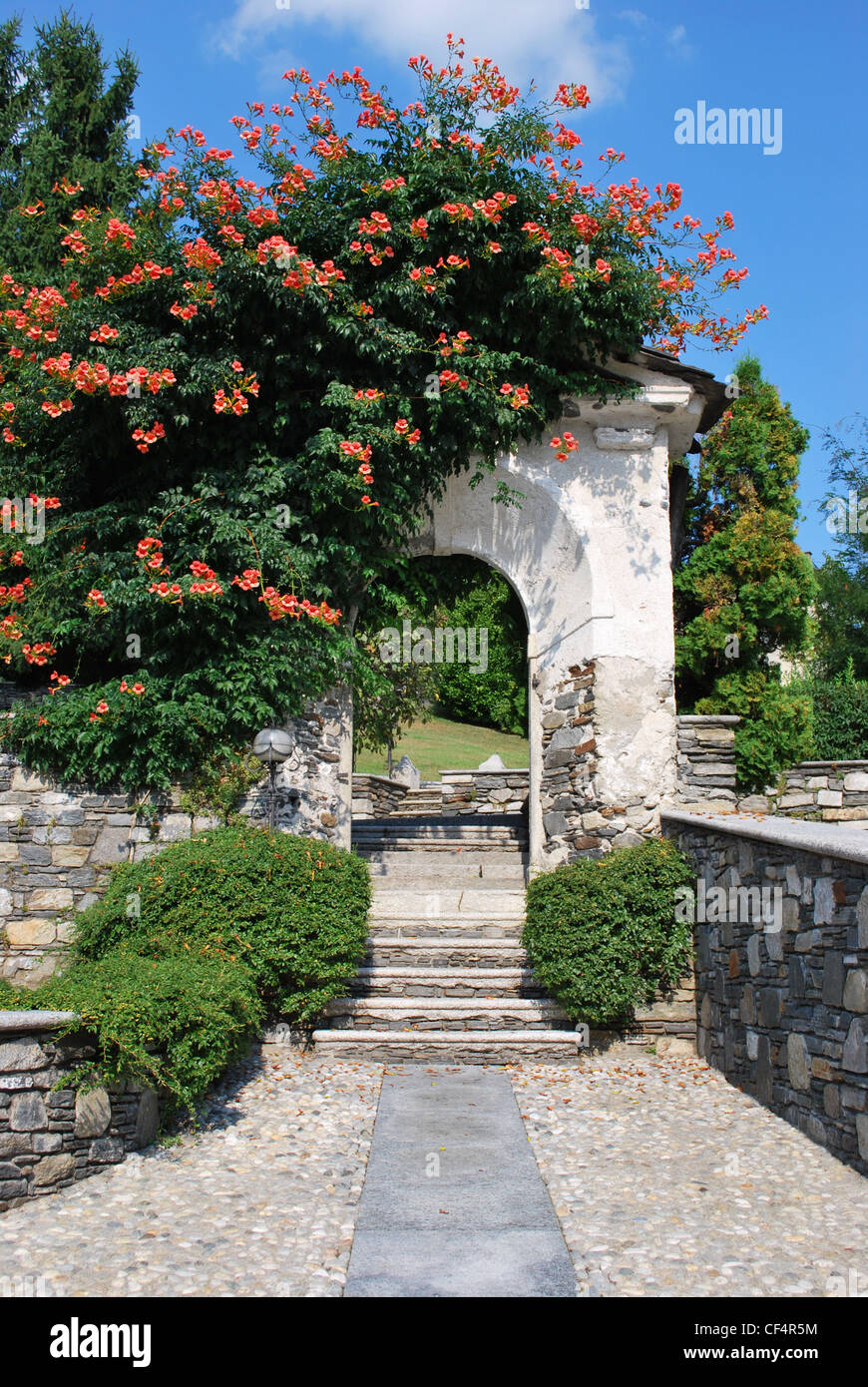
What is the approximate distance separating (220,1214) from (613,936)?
11.4 ft

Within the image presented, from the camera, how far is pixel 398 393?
25.1 feet

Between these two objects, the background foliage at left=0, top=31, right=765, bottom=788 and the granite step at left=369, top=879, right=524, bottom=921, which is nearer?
the background foliage at left=0, top=31, right=765, bottom=788

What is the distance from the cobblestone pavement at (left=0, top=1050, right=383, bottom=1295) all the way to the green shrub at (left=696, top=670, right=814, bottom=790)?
211 inches

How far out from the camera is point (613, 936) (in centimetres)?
676

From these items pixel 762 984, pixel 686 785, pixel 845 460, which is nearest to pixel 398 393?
pixel 686 785

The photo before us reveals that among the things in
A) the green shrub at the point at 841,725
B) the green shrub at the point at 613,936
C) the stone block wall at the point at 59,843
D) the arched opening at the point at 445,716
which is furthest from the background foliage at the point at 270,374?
the green shrub at the point at 841,725

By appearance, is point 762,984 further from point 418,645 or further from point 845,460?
point 845,460

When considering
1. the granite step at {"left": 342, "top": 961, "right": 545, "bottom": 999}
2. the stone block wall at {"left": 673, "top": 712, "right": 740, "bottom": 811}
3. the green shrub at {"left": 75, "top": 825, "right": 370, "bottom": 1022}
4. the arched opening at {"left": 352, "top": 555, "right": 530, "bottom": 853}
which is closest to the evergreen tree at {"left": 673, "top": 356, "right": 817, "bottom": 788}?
the stone block wall at {"left": 673, "top": 712, "right": 740, "bottom": 811}

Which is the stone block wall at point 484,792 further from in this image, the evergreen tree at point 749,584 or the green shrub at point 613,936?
the green shrub at point 613,936

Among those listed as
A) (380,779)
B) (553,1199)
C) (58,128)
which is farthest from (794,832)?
(380,779)

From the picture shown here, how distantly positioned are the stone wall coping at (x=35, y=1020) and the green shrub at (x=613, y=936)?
11.3 feet

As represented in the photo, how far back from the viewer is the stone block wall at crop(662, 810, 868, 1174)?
4.52 metres

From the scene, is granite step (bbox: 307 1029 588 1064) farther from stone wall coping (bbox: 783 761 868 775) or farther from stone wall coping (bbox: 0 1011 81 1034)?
stone wall coping (bbox: 783 761 868 775)

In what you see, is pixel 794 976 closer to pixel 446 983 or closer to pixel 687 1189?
pixel 687 1189
